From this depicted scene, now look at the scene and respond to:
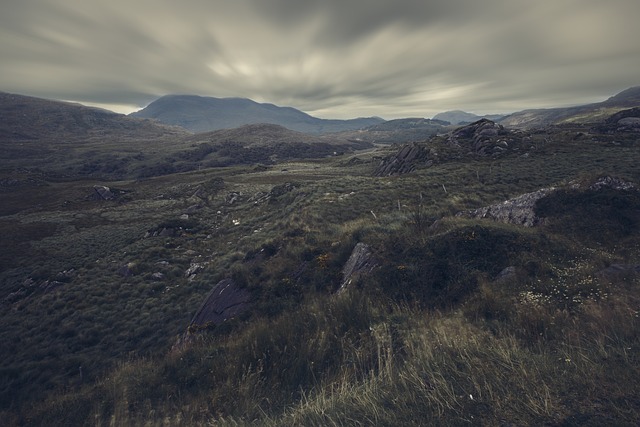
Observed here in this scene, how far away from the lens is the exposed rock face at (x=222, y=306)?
1220 centimetres

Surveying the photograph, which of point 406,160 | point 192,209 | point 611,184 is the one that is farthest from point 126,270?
point 406,160

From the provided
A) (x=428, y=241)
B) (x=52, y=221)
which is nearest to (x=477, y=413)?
(x=428, y=241)

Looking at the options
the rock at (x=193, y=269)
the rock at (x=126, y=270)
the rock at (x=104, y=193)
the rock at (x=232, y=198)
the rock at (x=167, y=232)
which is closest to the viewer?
the rock at (x=193, y=269)

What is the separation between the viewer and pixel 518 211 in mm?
15852

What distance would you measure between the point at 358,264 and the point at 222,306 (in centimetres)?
632

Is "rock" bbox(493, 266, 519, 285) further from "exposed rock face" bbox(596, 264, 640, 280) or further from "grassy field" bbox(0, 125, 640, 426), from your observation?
"exposed rock face" bbox(596, 264, 640, 280)

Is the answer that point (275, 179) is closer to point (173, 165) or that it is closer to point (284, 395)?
point (284, 395)

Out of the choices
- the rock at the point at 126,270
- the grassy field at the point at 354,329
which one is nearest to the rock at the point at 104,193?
the grassy field at the point at 354,329

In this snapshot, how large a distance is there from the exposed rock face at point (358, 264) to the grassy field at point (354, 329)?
47cm

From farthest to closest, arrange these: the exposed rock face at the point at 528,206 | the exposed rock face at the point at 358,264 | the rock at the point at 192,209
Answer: the rock at the point at 192,209
the exposed rock face at the point at 528,206
the exposed rock face at the point at 358,264

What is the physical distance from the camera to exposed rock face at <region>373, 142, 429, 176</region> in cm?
4731

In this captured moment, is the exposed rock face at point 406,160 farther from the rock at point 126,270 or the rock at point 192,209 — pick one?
the rock at point 126,270

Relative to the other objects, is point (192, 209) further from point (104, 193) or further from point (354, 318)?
point (354, 318)

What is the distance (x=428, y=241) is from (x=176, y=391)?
359 inches
